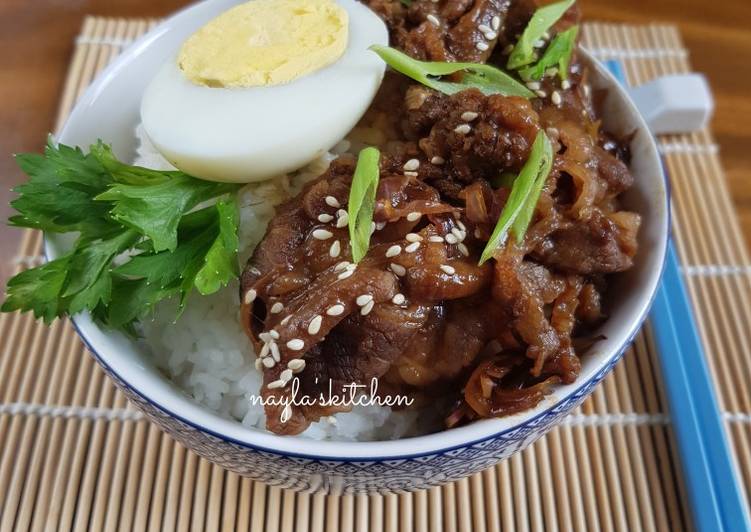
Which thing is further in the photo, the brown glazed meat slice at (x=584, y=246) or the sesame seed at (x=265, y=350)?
the brown glazed meat slice at (x=584, y=246)

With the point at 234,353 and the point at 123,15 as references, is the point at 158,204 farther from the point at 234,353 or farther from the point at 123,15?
the point at 123,15

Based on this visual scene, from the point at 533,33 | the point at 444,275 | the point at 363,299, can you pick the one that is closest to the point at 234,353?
the point at 363,299

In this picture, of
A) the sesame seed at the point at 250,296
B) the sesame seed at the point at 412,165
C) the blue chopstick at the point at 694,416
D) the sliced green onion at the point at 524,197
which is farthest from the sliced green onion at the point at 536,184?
the blue chopstick at the point at 694,416

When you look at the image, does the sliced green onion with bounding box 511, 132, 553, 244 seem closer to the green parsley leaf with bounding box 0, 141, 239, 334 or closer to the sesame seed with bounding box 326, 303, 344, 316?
the sesame seed with bounding box 326, 303, 344, 316

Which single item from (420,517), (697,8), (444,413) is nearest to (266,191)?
(444,413)

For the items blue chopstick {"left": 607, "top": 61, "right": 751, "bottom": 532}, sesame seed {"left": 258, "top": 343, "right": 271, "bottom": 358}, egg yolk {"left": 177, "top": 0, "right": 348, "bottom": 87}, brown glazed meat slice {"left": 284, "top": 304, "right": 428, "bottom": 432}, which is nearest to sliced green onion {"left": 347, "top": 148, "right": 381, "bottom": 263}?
brown glazed meat slice {"left": 284, "top": 304, "right": 428, "bottom": 432}

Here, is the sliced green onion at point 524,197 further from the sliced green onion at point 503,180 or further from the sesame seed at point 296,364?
the sesame seed at point 296,364
